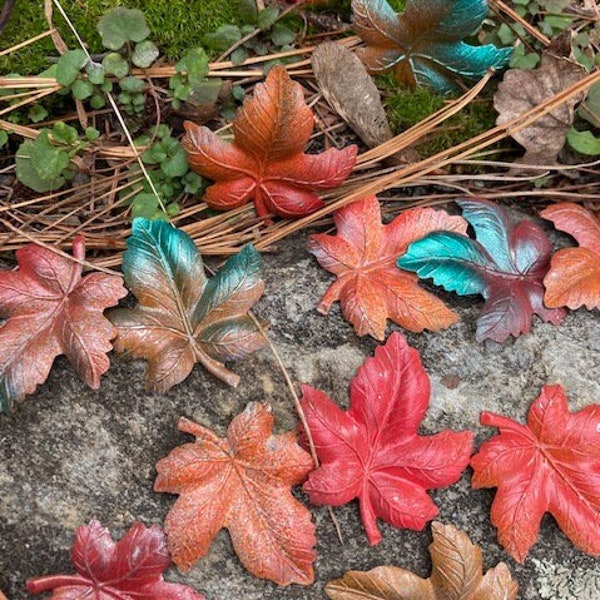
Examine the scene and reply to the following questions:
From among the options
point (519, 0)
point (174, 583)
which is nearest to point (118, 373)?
point (174, 583)

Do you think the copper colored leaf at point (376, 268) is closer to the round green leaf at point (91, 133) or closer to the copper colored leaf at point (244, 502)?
the copper colored leaf at point (244, 502)

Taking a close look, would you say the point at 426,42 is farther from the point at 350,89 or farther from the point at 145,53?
the point at 145,53

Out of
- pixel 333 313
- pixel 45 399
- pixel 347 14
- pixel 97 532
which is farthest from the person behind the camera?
pixel 347 14

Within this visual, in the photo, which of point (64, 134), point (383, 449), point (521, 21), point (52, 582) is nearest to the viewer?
point (52, 582)

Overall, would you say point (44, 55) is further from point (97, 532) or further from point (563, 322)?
point (563, 322)

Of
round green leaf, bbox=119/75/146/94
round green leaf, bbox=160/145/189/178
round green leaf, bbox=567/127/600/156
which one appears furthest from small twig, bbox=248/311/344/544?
round green leaf, bbox=567/127/600/156

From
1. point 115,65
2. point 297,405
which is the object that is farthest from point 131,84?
point 297,405
